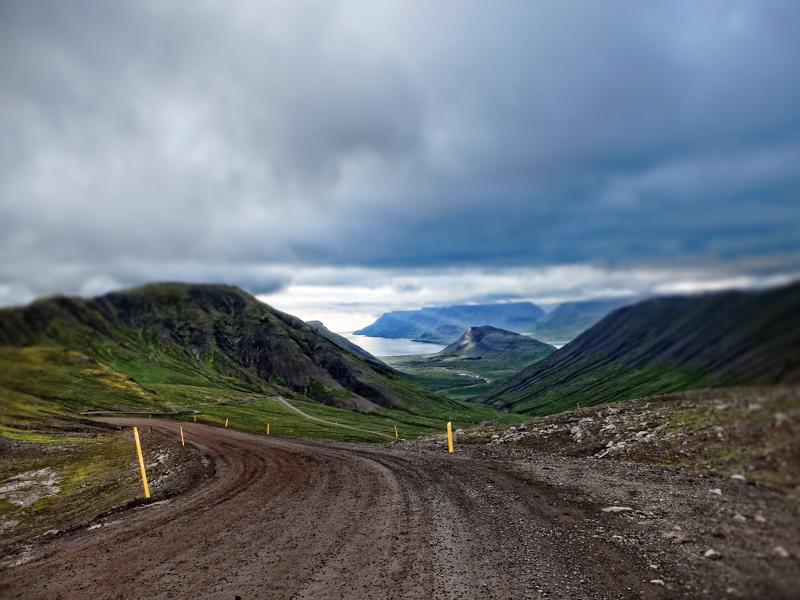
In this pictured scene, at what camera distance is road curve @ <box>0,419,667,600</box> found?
12469 mm

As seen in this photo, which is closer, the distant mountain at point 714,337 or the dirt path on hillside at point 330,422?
the distant mountain at point 714,337

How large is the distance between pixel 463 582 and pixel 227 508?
527 inches

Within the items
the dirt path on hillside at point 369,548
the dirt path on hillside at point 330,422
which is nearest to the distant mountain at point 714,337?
the dirt path on hillside at point 369,548

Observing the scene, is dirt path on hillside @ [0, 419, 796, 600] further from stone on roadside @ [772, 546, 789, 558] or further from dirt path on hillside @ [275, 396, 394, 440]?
dirt path on hillside @ [275, 396, 394, 440]

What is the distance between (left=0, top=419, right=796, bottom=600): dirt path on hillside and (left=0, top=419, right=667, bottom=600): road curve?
6 cm

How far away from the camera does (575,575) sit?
12.2 meters

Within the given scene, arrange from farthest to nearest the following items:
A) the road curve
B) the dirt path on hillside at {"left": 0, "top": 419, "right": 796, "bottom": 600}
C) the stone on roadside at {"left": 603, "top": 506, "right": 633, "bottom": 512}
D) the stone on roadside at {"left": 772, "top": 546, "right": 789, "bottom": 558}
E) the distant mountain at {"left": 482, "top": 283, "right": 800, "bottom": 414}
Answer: the stone on roadside at {"left": 603, "top": 506, "right": 633, "bottom": 512} → the road curve → the dirt path on hillside at {"left": 0, "top": 419, "right": 796, "bottom": 600} → the stone on roadside at {"left": 772, "top": 546, "right": 789, "bottom": 558} → the distant mountain at {"left": 482, "top": 283, "right": 800, "bottom": 414}

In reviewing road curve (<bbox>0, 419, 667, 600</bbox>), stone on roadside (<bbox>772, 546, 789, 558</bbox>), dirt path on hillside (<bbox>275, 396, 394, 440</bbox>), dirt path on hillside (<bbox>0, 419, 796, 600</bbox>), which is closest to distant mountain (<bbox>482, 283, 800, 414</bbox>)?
stone on roadside (<bbox>772, 546, 789, 558</bbox>)

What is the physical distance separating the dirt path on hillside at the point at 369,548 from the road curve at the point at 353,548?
56 millimetres

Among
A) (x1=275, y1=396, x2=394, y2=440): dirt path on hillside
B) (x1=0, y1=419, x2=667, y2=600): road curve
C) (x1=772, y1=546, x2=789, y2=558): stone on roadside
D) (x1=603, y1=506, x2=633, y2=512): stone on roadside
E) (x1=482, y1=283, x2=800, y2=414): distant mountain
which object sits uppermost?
(x1=482, y1=283, x2=800, y2=414): distant mountain

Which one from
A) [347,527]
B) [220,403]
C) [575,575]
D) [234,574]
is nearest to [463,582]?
[575,575]

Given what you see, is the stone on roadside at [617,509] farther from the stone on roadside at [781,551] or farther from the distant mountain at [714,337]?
the stone on roadside at [781,551]

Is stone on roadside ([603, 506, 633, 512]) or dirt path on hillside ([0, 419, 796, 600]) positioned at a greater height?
stone on roadside ([603, 506, 633, 512])

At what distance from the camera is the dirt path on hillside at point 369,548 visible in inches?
483
